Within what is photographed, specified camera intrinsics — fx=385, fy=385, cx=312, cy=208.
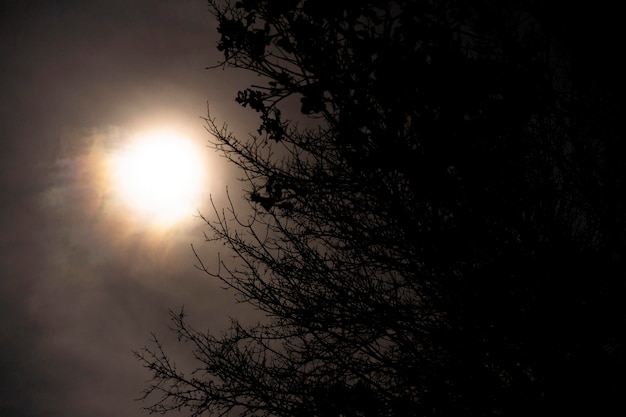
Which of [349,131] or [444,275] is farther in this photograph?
[349,131]

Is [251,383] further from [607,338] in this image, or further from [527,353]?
[607,338]

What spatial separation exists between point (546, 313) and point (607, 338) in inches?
35.3

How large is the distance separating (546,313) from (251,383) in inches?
133

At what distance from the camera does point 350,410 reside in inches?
163

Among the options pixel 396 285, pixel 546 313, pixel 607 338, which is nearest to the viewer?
pixel 546 313

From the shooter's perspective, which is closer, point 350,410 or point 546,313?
point 546,313

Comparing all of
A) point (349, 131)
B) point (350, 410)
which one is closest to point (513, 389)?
point (350, 410)

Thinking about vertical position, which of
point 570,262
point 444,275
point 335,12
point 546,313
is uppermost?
point 335,12

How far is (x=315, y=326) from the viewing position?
4488mm

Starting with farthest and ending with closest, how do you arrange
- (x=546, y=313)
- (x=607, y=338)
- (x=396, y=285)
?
1. (x=396, y=285)
2. (x=607, y=338)
3. (x=546, y=313)

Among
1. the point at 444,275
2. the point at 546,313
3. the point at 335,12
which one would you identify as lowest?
the point at 546,313

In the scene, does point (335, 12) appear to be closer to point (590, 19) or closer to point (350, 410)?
point (590, 19)

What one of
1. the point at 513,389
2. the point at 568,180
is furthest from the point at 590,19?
the point at 513,389

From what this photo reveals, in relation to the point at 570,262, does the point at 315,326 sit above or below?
above
